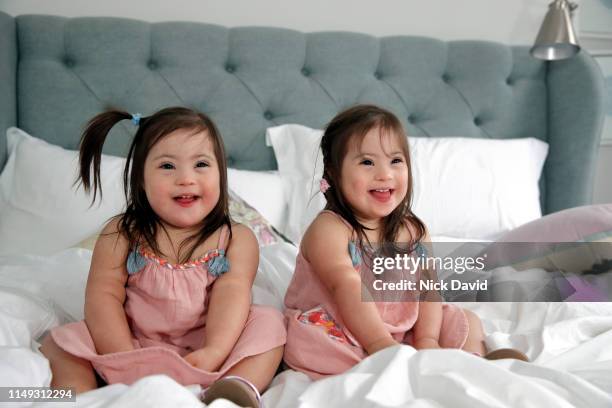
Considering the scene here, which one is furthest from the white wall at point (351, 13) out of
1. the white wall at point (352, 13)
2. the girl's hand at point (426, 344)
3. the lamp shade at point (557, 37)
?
the girl's hand at point (426, 344)

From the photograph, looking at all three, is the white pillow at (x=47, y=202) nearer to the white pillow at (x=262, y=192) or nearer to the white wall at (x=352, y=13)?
the white pillow at (x=262, y=192)

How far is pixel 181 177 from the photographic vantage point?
112cm

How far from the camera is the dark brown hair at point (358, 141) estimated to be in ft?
3.92

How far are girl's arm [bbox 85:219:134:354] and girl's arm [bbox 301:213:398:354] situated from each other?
1.20 feet

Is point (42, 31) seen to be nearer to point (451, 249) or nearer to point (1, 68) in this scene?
point (1, 68)

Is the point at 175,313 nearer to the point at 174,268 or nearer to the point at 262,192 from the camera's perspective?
the point at 174,268

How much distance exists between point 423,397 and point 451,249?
3.21 feet

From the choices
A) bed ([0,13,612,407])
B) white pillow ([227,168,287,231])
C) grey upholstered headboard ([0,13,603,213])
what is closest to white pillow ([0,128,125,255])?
bed ([0,13,612,407])

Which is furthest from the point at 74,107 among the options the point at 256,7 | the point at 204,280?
the point at 204,280

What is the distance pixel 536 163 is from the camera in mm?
2252

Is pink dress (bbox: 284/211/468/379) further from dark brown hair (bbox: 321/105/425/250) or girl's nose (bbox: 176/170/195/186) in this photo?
girl's nose (bbox: 176/170/195/186)

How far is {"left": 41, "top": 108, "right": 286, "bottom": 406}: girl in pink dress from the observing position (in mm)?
1032

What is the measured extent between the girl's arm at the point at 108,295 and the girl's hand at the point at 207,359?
13cm

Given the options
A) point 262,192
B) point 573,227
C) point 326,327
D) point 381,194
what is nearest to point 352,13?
point 262,192
